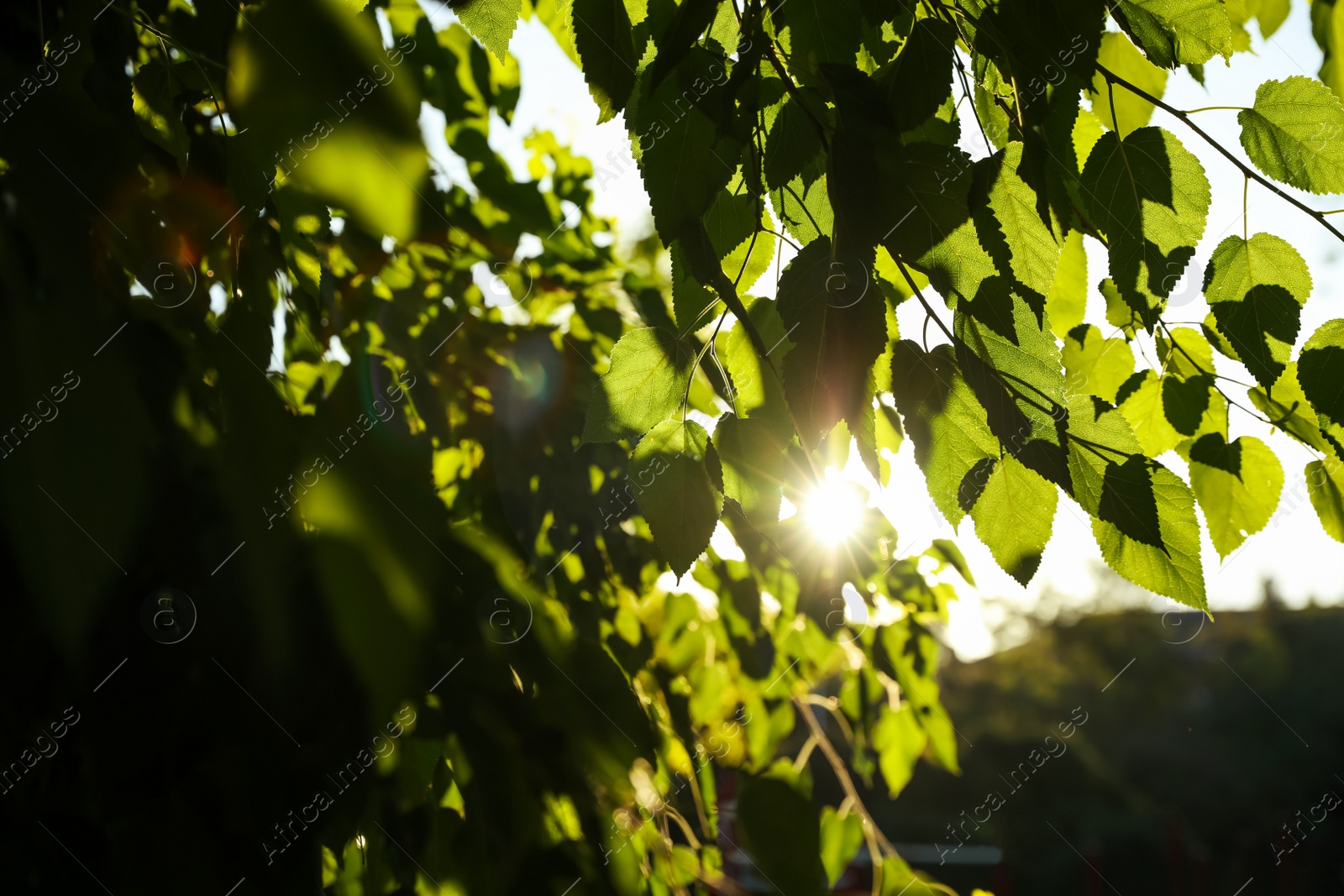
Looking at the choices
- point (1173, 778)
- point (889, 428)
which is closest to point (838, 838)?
point (889, 428)

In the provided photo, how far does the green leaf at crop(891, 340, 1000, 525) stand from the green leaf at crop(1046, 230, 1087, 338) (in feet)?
0.78

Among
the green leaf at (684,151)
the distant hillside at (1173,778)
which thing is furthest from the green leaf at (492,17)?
the distant hillside at (1173,778)

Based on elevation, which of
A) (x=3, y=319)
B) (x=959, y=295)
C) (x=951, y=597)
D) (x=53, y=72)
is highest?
(x=53, y=72)

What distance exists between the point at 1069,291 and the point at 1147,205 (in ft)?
0.66

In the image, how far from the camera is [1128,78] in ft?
2.46

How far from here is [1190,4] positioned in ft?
1.81

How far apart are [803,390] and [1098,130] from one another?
367 mm

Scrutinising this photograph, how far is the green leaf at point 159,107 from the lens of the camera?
0.73 metres

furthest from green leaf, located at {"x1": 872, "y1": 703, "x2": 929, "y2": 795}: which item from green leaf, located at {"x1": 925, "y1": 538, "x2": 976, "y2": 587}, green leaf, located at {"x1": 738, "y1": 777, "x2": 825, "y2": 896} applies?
green leaf, located at {"x1": 738, "y1": 777, "x2": 825, "y2": 896}

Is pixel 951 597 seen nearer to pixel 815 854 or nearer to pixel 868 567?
pixel 868 567

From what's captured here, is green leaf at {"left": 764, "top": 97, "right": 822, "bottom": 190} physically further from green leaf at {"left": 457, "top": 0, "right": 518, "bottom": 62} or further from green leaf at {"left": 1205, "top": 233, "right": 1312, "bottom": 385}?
green leaf at {"left": 1205, "top": 233, "right": 1312, "bottom": 385}

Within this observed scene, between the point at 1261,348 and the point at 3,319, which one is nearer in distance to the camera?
the point at 3,319

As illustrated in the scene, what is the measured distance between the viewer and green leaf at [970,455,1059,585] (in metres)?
0.55

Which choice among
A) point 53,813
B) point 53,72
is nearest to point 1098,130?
point 53,72
